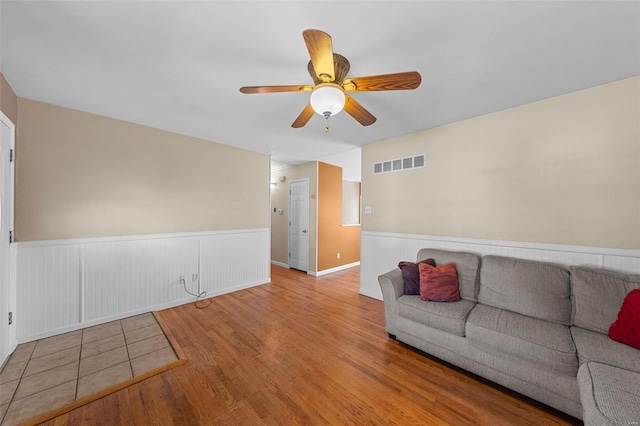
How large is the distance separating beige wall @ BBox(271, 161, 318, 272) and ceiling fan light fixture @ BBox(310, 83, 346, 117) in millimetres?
3521

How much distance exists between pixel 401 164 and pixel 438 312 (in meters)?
2.14

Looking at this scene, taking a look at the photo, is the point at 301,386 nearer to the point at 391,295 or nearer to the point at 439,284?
the point at 391,295

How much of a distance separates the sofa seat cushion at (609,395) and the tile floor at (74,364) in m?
2.95

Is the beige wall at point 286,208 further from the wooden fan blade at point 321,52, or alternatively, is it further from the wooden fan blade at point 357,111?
the wooden fan blade at point 321,52

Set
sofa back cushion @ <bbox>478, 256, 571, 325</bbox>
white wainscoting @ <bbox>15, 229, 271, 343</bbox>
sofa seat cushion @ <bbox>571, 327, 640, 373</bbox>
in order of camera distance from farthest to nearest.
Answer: white wainscoting @ <bbox>15, 229, 271, 343</bbox> → sofa back cushion @ <bbox>478, 256, 571, 325</bbox> → sofa seat cushion @ <bbox>571, 327, 640, 373</bbox>

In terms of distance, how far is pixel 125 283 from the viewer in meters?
2.98

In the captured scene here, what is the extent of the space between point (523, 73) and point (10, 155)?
187 inches

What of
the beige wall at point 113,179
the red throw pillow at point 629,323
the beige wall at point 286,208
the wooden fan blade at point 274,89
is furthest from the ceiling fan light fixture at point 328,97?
the beige wall at point 286,208

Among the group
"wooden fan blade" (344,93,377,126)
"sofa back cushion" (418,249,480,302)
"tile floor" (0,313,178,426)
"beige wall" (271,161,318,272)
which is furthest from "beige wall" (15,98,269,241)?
"sofa back cushion" (418,249,480,302)

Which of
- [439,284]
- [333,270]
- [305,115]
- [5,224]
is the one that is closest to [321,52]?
[305,115]

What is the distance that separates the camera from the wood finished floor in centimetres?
158

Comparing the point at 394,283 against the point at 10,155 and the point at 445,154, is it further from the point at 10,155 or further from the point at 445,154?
the point at 10,155

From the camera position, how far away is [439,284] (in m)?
2.37

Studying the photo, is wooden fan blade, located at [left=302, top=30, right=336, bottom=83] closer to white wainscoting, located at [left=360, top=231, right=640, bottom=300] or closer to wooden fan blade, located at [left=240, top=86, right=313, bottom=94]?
wooden fan blade, located at [left=240, top=86, right=313, bottom=94]
